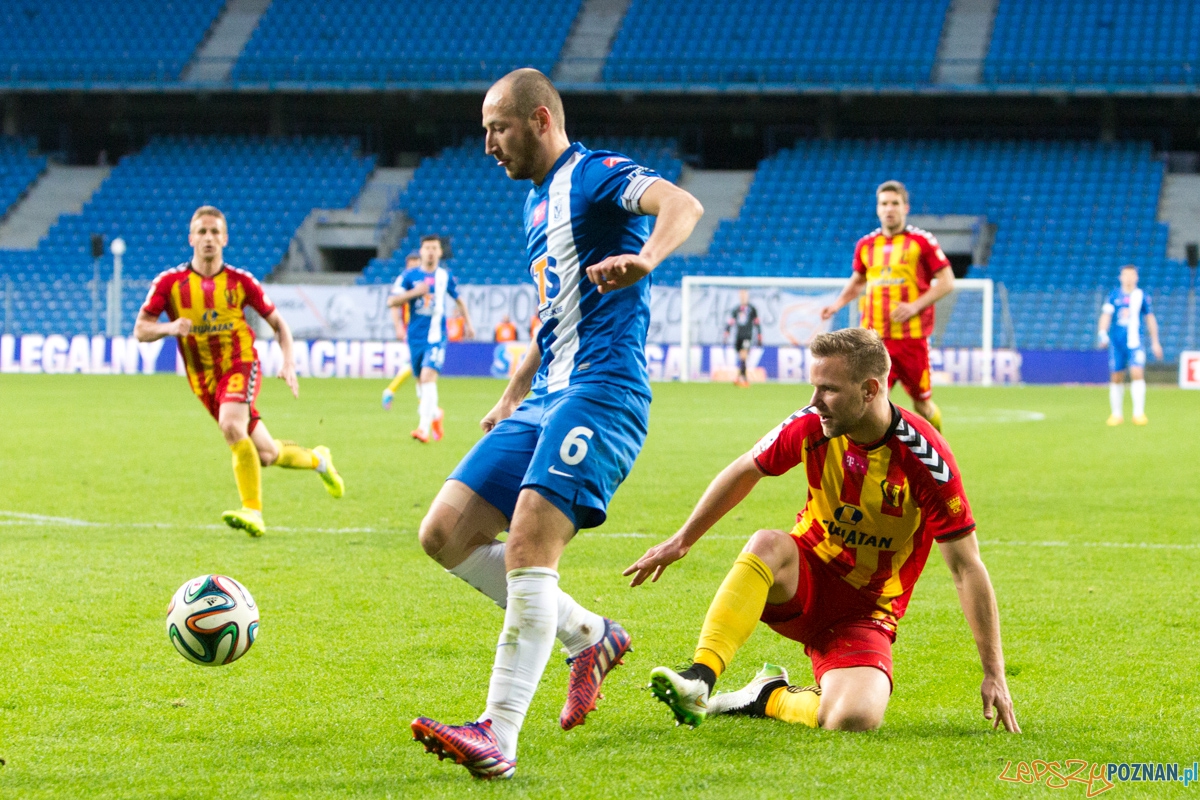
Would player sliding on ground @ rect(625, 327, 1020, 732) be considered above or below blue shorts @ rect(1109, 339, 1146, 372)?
below

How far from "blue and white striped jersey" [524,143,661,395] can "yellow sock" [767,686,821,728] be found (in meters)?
1.03

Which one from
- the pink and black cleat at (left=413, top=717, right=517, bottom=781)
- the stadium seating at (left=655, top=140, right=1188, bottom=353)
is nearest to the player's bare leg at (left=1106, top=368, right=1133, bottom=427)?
the stadium seating at (left=655, top=140, right=1188, bottom=353)

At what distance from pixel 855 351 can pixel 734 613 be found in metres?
0.83

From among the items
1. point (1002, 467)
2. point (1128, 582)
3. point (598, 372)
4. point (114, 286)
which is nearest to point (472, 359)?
point (114, 286)

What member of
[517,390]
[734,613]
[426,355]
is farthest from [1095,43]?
[734,613]

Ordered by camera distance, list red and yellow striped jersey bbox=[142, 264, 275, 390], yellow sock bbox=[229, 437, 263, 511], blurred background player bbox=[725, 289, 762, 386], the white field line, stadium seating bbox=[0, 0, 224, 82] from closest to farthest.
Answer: the white field line, yellow sock bbox=[229, 437, 263, 511], red and yellow striped jersey bbox=[142, 264, 275, 390], blurred background player bbox=[725, 289, 762, 386], stadium seating bbox=[0, 0, 224, 82]

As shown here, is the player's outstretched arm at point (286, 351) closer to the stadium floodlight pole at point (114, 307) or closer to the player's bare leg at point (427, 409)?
the player's bare leg at point (427, 409)

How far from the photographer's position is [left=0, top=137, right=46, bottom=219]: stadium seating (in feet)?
124

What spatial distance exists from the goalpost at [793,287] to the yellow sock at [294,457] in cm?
2016

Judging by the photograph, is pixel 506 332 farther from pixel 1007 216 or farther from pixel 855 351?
pixel 855 351

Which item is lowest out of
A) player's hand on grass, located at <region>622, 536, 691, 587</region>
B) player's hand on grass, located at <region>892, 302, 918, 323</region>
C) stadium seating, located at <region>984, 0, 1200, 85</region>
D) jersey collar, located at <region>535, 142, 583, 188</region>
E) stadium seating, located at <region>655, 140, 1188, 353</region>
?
player's hand on grass, located at <region>622, 536, 691, 587</region>

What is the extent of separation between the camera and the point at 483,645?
4980 mm

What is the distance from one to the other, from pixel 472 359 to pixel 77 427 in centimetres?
1525

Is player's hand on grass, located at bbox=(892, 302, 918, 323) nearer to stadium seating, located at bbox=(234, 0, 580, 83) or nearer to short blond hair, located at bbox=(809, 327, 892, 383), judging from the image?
short blond hair, located at bbox=(809, 327, 892, 383)
